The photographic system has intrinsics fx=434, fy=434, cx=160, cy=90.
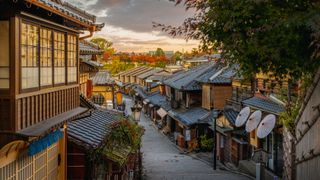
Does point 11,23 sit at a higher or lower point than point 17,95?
higher

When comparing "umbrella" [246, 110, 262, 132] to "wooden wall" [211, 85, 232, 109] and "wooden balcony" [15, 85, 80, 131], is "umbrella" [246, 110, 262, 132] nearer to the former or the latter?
"wooden balcony" [15, 85, 80, 131]

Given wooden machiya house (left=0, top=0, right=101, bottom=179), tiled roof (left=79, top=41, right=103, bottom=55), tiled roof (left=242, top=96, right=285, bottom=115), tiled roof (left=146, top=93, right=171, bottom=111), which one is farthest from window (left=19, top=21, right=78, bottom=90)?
tiled roof (left=146, top=93, right=171, bottom=111)

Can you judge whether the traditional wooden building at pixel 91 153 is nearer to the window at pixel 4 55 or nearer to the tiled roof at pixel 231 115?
the window at pixel 4 55

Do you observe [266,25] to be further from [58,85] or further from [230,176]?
[230,176]

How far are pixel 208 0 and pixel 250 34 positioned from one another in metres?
1.29

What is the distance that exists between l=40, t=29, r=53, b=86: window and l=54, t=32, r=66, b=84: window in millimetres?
424

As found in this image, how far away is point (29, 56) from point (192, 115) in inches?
1292

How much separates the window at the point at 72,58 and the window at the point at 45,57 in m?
1.89

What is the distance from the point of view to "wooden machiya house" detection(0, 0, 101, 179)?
851 cm

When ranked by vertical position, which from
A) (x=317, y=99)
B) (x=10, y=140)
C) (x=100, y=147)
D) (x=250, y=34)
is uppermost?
(x=250, y=34)

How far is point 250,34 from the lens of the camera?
7.31 m

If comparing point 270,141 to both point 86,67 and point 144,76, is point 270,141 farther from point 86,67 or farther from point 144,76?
point 144,76

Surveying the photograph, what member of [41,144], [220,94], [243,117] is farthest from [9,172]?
[220,94]

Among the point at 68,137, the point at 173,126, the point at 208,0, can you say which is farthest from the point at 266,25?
the point at 173,126
